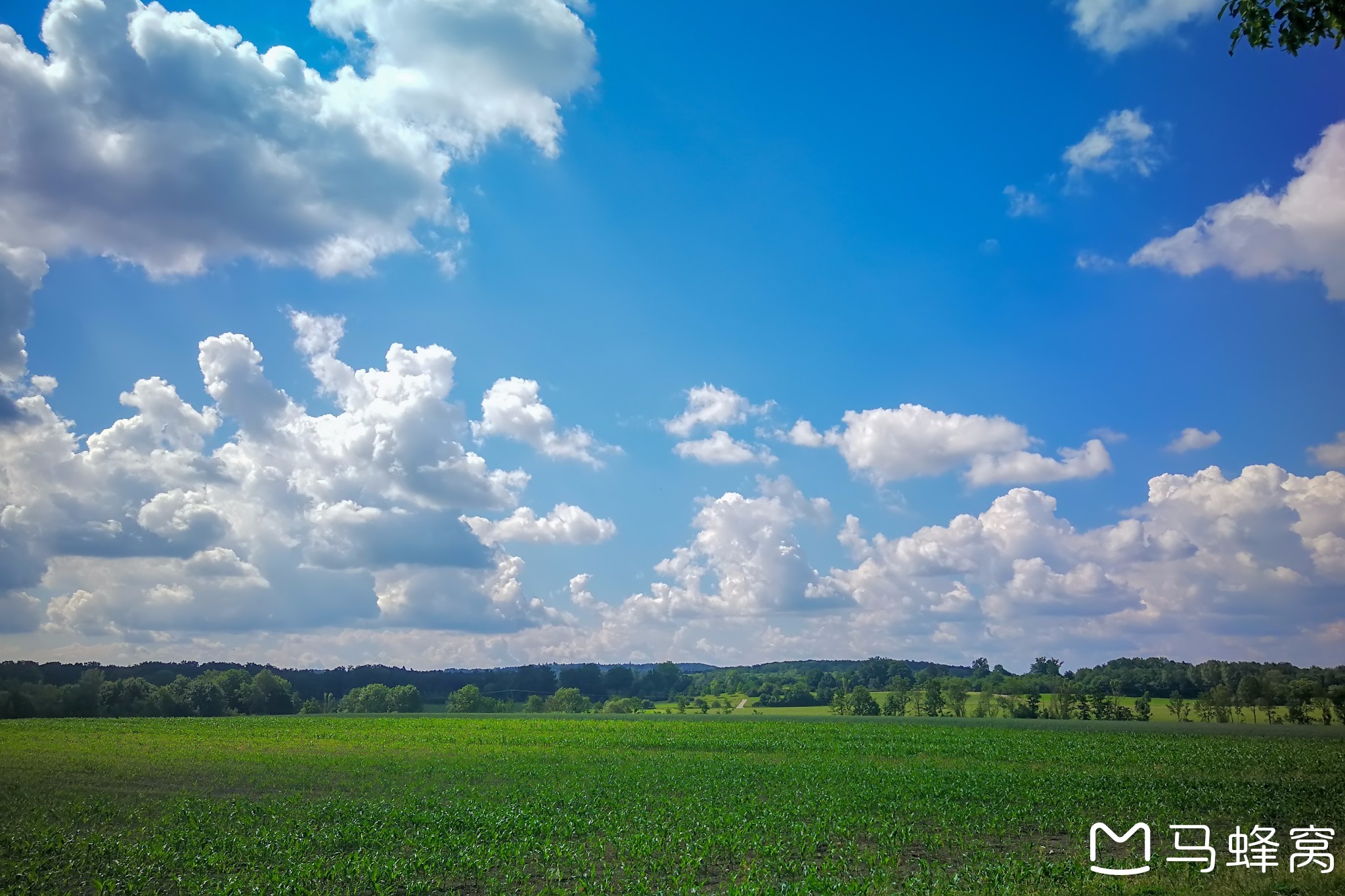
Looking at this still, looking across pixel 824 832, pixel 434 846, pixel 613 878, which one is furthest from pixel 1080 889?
pixel 434 846

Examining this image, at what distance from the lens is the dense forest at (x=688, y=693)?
102 m

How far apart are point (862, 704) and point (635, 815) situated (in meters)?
120

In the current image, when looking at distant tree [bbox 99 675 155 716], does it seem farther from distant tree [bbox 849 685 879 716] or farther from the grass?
distant tree [bbox 849 685 879 716]

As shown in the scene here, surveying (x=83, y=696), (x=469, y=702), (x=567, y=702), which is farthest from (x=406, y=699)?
(x=83, y=696)

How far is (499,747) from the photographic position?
56.2 metres

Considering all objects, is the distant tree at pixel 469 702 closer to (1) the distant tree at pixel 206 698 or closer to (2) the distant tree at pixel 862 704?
(1) the distant tree at pixel 206 698

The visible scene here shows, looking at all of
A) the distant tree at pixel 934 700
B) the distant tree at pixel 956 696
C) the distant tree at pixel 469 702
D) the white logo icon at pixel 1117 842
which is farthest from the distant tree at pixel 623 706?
the white logo icon at pixel 1117 842

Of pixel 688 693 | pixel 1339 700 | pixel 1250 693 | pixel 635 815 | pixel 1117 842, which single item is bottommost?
pixel 688 693

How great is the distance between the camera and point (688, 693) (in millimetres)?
198250

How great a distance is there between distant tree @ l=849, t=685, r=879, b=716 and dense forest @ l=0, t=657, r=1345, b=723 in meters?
0.25

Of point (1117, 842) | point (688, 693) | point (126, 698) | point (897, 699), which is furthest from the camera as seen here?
point (688, 693)

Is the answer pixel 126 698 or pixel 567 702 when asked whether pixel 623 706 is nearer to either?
pixel 567 702

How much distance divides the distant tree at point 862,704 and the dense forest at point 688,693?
0.84ft

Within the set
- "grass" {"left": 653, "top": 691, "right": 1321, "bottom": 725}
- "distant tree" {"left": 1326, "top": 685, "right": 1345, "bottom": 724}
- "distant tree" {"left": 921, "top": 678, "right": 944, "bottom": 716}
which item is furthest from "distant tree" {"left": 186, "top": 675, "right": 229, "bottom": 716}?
"distant tree" {"left": 1326, "top": 685, "right": 1345, "bottom": 724}
